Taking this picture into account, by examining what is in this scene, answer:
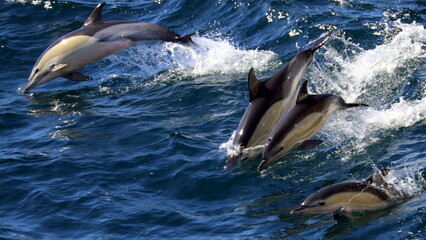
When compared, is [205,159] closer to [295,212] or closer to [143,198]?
[143,198]

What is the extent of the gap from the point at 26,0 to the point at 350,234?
1559cm

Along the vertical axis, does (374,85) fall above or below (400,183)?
above

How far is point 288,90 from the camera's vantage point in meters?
12.4

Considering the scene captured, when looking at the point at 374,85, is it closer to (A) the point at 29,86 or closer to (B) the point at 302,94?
(B) the point at 302,94

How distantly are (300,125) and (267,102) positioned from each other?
3.38 feet

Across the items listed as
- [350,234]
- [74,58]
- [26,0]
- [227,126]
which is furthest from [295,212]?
[26,0]

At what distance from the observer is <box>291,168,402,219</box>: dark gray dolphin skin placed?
946 cm

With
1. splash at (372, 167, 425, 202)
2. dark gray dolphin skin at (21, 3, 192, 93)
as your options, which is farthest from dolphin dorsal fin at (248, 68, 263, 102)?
dark gray dolphin skin at (21, 3, 192, 93)

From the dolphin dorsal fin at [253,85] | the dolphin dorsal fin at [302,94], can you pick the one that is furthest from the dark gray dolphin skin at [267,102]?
the dolphin dorsal fin at [302,94]

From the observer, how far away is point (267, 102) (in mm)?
12164

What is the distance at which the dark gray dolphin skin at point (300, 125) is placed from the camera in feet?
36.7

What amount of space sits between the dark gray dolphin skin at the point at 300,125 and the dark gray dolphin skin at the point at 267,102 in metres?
0.65

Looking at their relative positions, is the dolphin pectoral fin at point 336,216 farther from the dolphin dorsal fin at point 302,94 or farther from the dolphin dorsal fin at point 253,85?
the dolphin dorsal fin at point 253,85

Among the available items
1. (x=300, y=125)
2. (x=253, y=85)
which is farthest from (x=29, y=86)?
(x=300, y=125)
